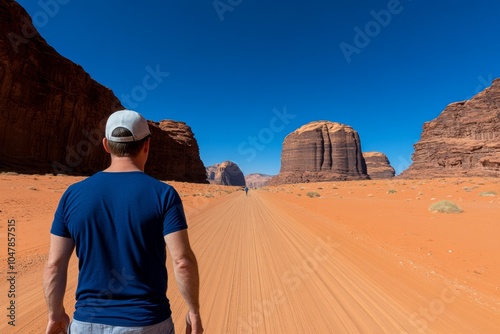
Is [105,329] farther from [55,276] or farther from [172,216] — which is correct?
[172,216]

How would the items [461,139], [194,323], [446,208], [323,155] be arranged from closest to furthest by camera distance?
[194,323]
[446,208]
[461,139]
[323,155]

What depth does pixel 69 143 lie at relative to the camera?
42906 millimetres

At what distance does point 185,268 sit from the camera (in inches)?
62.0

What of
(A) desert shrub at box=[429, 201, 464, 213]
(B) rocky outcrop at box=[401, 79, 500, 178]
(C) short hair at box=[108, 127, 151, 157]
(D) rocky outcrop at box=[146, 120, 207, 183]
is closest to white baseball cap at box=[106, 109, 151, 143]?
(C) short hair at box=[108, 127, 151, 157]

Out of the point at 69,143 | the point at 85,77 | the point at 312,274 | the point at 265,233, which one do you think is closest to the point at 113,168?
the point at 312,274

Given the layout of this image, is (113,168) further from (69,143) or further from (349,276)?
(69,143)

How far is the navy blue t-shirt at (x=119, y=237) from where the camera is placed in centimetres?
147

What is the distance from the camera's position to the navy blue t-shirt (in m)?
1.47

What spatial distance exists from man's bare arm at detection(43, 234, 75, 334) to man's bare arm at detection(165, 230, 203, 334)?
71cm

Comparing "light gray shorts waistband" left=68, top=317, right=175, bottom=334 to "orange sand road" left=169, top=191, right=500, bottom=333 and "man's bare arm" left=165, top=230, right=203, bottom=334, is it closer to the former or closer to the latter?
"man's bare arm" left=165, top=230, right=203, bottom=334

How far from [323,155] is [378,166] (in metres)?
77.7

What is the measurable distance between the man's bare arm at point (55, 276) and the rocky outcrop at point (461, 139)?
80559mm

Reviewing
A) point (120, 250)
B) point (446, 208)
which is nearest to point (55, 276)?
point (120, 250)

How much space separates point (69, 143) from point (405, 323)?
53.0 metres
